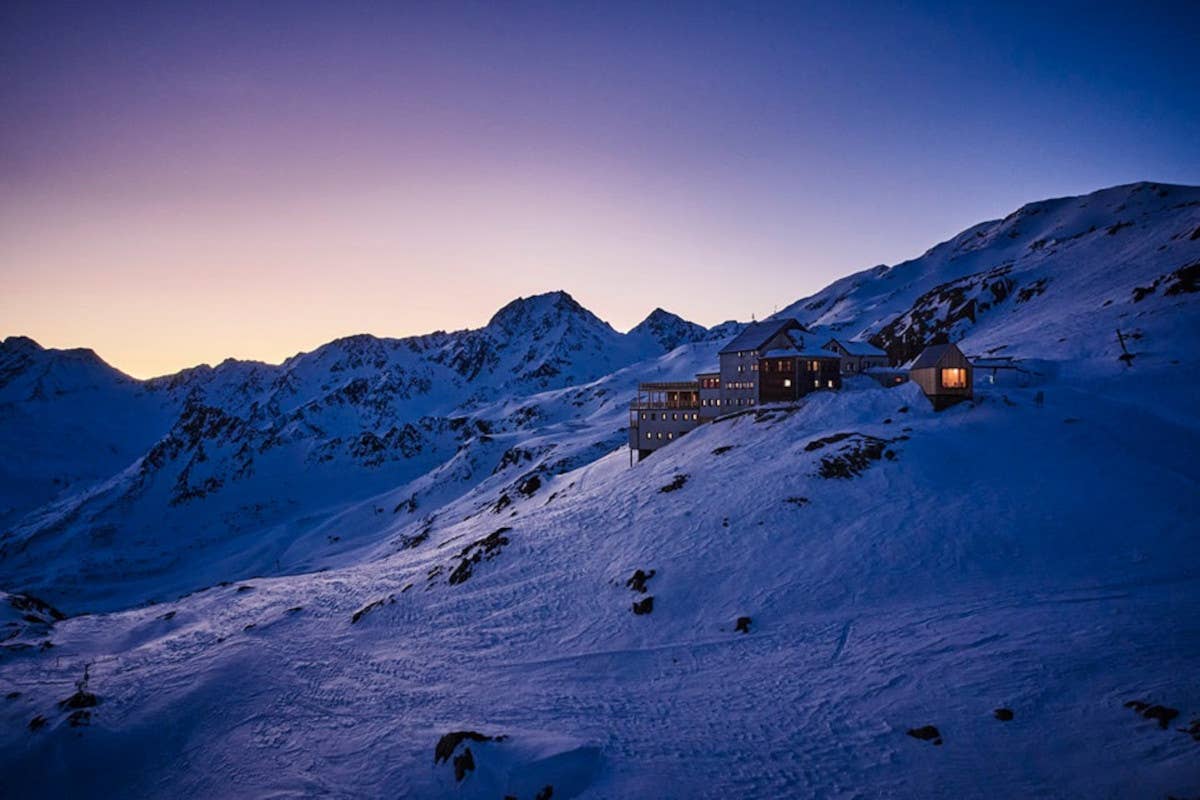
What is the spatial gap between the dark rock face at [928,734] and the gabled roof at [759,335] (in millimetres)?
48675

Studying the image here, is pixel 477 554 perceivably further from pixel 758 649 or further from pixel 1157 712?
pixel 1157 712

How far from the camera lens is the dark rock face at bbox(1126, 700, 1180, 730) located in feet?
44.0

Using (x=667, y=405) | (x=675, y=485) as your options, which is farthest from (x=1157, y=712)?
(x=667, y=405)

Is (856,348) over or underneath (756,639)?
over

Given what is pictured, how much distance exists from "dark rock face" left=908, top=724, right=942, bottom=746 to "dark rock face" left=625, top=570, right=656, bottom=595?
15.7 metres

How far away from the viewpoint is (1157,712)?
13.7m

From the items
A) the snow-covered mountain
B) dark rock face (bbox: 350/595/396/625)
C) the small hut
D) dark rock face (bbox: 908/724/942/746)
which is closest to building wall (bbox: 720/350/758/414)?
the snow-covered mountain

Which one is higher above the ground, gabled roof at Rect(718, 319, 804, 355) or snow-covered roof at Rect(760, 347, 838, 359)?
gabled roof at Rect(718, 319, 804, 355)

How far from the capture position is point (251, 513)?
186375 millimetres

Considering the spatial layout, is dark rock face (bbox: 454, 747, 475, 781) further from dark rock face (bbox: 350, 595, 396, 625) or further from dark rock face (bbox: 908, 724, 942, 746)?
dark rock face (bbox: 350, 595, 396, 625)

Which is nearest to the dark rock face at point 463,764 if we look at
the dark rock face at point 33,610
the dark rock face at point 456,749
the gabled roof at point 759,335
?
the dark rock face at point 456,749

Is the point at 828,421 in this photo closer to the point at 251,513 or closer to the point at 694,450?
the point at 694,450

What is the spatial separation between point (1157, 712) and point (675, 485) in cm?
3022

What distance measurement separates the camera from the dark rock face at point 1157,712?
13.4m
